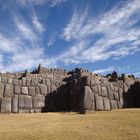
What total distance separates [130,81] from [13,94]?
677cm

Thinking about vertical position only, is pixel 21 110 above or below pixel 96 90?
below

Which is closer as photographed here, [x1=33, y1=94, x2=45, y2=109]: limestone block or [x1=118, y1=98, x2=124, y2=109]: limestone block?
[x1=33, y1=94, x2=45, y2=109]: limestone block

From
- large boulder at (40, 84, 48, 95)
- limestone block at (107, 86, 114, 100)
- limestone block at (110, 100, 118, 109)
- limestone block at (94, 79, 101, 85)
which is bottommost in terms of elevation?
limestone block at (110, 100, 118, 109)

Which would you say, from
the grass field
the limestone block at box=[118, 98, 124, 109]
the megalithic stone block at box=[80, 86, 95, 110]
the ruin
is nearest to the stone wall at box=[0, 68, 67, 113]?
the ruin

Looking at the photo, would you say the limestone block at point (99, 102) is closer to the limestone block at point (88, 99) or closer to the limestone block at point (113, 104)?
the limestone block at point (88, 99)

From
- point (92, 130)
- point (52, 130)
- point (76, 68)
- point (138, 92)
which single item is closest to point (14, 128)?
point (52, 130)

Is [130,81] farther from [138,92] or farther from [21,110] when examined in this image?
[21,110]

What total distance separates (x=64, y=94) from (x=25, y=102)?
248cm

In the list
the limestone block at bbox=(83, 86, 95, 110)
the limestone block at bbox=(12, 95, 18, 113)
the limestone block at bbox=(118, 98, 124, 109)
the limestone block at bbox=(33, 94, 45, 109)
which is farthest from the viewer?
the limestone block at bbox=(118, 98, 124, 109)

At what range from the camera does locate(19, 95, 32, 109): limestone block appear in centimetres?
1334

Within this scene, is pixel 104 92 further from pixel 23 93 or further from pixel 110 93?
pixel 23 93

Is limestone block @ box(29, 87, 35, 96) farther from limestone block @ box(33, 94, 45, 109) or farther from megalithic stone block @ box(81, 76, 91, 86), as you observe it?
megalithic stone block @ box(81, 76, 91, 86)

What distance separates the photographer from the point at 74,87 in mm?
14469

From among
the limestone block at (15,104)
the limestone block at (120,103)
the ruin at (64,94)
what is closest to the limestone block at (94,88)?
the ruin at (64,94)
